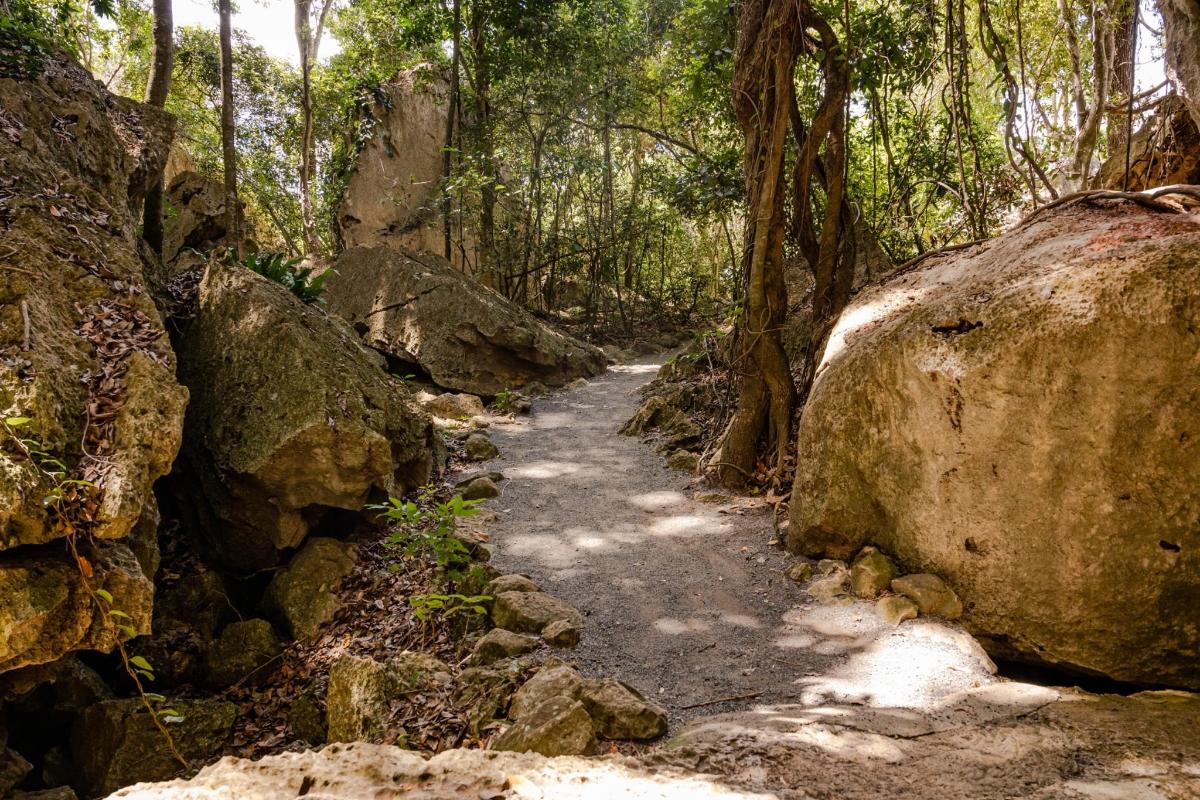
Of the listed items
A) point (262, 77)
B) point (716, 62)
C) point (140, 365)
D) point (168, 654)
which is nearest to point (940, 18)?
point (716, 62)

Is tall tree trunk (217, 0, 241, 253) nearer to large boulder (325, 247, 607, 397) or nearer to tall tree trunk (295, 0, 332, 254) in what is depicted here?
large boulder (325, 247, 607, 397)

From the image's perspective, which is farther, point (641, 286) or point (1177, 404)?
point (641, 286)

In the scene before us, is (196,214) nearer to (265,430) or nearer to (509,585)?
(265,430)

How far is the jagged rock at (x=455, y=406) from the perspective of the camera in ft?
28.0

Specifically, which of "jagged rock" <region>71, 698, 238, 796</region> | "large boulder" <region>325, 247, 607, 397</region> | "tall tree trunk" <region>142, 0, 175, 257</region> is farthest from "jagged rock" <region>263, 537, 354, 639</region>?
"tall tree trunk" <region>142, 0, 175, 257</region>

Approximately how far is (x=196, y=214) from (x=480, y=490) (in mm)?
7053

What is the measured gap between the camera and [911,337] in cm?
379

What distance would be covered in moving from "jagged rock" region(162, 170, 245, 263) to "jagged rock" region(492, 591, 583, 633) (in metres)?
8.11

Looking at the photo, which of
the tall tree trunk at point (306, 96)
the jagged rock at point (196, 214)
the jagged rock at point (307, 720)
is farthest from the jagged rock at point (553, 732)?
the tall tree trunk at point (306, 96)

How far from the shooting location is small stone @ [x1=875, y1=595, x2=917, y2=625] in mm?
3461

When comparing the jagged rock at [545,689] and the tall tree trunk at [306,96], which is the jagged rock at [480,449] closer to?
the jagged rock at [545,689]

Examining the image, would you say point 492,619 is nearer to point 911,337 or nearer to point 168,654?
point 168,654

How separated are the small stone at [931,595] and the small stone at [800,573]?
58cm

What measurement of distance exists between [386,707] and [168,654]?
1.73m
